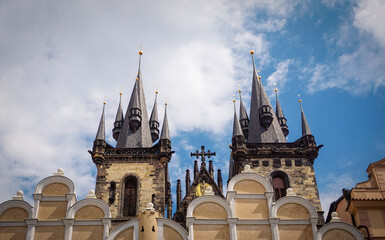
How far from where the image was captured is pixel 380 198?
16.8 m

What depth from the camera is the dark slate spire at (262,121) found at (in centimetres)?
3138

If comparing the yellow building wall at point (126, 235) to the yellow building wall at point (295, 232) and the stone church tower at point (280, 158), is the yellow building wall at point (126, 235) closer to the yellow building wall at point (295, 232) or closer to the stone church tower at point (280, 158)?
the yellow building wall at point (295, 232)

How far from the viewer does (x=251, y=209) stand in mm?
13852

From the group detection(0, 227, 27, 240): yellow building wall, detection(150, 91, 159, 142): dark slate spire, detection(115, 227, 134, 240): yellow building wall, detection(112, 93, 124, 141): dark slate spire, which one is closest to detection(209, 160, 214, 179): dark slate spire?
detection(150, 91, 159, 142): dark slate spire

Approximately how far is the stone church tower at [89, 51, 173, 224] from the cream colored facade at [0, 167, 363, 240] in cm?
1232

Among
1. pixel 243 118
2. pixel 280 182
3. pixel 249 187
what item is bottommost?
pixel 249 187

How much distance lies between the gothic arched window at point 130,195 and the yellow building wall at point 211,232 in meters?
13.8

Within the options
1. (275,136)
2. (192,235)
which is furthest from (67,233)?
(275,136)

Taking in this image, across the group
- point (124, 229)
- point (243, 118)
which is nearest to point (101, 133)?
point (243, 118)

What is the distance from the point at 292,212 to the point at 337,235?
140cm

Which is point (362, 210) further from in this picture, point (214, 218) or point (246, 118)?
point (246, 118)

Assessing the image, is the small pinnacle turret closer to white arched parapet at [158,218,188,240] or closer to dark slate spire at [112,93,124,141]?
dark slate spire at [112,93,124,141]

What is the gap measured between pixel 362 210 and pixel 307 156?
A: 1178cm

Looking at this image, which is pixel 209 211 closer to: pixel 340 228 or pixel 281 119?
pixel 340 228
